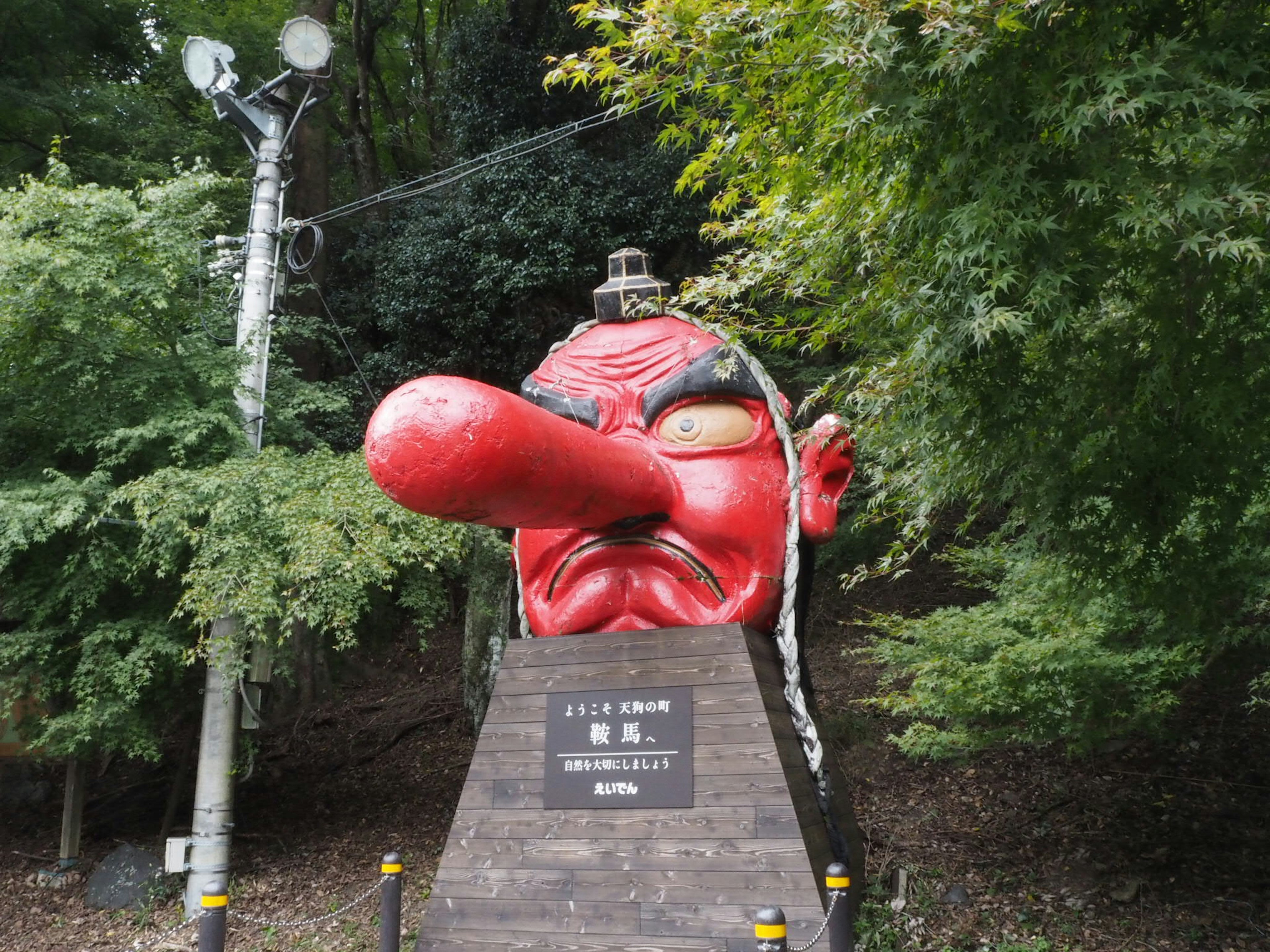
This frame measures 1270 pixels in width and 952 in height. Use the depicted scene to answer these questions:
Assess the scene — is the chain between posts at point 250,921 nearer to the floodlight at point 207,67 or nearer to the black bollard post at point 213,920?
the black bollard post at point 213,920

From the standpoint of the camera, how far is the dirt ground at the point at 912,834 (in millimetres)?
6184

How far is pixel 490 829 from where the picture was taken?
174 inches

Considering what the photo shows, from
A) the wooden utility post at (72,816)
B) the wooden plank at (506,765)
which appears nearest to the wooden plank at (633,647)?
the wooden plank at (506,765)

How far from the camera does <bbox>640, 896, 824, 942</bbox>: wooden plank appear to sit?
12.4ft

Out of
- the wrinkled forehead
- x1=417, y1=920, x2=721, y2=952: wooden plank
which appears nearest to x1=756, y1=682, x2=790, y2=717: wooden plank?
x1=417, y1=920, x2=721, y2=952: wooden plank

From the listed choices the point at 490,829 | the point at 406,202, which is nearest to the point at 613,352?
the point at 490,829

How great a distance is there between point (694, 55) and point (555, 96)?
7.66 meters

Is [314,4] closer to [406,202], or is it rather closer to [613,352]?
[406,202]

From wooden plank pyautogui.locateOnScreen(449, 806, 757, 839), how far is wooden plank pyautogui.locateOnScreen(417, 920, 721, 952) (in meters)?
0.36

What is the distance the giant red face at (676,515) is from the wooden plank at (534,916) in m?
1.08

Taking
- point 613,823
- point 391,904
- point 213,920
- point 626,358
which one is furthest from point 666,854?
point 626,358

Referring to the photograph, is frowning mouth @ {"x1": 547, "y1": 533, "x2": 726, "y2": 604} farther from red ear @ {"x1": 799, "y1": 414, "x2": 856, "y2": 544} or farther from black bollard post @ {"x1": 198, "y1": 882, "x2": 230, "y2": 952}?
black bollard post @ {"x1": 198, "y1": 882, "x2": 230, "y2": 952}

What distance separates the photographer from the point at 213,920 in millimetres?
3998

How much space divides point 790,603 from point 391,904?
208 centimetres
